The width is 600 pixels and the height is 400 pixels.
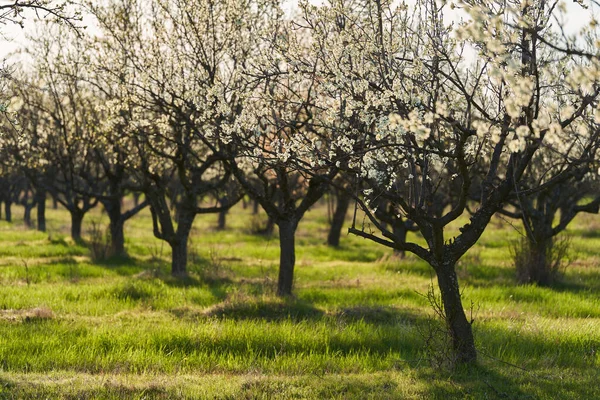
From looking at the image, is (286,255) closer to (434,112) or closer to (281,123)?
(281,123)

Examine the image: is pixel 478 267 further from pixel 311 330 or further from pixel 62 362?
pixel 62 362

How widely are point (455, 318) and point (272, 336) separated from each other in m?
3.01

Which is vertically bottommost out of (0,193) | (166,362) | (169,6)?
(166,362)

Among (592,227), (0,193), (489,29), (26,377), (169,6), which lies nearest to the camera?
(489,29)

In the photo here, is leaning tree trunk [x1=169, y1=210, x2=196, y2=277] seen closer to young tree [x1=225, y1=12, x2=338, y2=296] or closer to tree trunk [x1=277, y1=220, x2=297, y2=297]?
young tree [x1=225, y1=12, x2=338, y2=296]

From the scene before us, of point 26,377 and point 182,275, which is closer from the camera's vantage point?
point 26,377

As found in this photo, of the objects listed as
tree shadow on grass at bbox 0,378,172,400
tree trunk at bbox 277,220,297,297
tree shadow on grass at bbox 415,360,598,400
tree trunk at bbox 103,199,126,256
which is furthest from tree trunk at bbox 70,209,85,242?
tree shadow on grass at bbox 415,360,598,400

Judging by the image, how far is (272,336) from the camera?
10352mm

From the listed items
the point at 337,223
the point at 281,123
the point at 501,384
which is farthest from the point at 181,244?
the point at 337,223

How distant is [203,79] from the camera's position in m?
13.5

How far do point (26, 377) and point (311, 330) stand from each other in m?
4.38

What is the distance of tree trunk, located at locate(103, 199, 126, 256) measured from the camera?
68.7 ft

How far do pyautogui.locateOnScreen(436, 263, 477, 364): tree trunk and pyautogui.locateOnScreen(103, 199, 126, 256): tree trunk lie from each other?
1418 centimetres

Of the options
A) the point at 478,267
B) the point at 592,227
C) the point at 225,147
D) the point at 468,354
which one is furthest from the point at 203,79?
the point at 592,227
